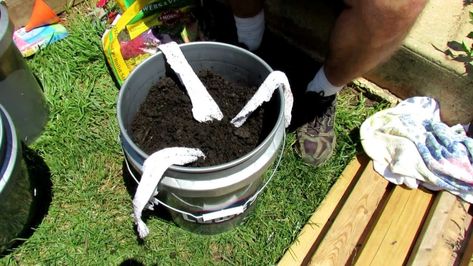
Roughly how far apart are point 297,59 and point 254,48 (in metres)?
0.24

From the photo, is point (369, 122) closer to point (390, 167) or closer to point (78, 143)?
point (390, 167)

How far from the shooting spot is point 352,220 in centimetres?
180

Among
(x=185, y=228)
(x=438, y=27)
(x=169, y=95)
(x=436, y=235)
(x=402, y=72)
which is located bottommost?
(x=436, y=235)

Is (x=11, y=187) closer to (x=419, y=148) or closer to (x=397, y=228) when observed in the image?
(x=397, y=228)

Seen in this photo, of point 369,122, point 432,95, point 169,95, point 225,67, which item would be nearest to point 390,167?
point 369,122

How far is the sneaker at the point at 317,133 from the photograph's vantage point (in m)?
1.96

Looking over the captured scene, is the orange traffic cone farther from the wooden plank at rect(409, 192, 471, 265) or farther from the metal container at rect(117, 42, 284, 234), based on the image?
the wooden plank at rect(409, 192, 471, 265)

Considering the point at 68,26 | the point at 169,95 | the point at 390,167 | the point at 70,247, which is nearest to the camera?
the point at 169,95

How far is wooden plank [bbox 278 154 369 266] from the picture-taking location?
174cm

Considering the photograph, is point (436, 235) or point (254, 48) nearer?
point (436, 235)

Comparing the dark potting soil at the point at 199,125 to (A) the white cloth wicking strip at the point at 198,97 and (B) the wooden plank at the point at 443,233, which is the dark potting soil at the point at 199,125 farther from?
(B) the wooden plank at the point at 443,233

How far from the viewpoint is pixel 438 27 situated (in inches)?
78.7

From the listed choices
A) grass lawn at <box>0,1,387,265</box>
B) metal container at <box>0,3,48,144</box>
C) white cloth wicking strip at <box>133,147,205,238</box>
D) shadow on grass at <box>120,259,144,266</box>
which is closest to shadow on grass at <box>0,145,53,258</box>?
grass lawn at <box>0,1,387,265</box>

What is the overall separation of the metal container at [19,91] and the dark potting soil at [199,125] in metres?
0.62
